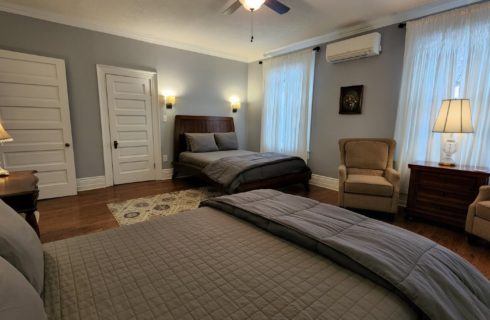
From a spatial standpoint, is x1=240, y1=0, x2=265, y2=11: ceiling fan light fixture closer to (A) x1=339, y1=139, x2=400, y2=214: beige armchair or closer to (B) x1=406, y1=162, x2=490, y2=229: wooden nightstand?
(A) x1=339, y1=139, x2=400, y2=214: beige armchair

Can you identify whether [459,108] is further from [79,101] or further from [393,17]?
[79,101]

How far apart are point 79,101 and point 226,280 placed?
162 inches

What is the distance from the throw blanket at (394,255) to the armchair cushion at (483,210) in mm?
1664

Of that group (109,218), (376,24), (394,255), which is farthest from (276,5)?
(109,218)

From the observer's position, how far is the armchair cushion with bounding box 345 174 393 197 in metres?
3.04

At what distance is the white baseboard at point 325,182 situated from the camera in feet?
14.5

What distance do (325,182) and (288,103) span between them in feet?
5.63

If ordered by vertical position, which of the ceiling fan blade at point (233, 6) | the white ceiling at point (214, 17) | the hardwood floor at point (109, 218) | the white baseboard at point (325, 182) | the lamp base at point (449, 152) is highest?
the white ceiling at point (214, 17)

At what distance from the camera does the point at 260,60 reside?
218 inches

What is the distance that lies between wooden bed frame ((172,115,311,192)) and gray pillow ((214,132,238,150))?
0.92 ft

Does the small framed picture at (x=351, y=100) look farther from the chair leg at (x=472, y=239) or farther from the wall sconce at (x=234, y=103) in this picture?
the wall sconce at (x=234, y=103)

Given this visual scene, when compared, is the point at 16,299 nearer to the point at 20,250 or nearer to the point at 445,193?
the point at 20,250


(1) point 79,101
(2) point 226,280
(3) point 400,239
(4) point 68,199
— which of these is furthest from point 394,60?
(4) point 68,199

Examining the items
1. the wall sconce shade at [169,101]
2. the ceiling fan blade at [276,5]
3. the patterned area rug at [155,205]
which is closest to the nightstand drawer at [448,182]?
the ceiling fan blade at [276,5]
